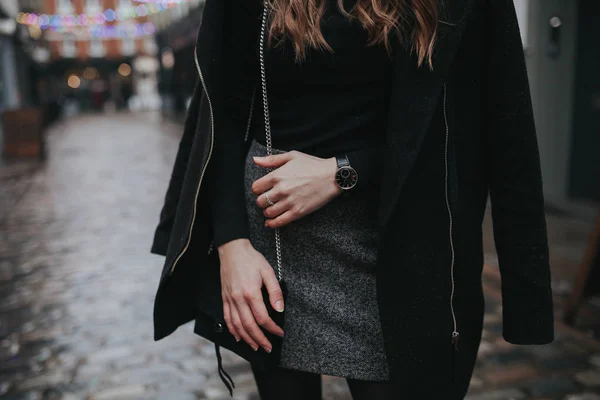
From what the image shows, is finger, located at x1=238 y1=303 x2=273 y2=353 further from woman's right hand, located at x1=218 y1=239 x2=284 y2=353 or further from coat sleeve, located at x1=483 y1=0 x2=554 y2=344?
coat sleeve, located at x1=483 y1=0 x2=554 y2=344

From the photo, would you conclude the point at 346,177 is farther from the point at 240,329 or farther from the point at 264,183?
the point at 240,329

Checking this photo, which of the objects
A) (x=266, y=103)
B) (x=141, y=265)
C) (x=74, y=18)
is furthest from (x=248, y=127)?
(x=74, y=18)

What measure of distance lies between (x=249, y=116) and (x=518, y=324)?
0.73 metres

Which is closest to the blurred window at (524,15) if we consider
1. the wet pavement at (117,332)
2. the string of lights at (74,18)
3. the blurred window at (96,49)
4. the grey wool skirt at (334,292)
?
the wet pavement at (117,332)

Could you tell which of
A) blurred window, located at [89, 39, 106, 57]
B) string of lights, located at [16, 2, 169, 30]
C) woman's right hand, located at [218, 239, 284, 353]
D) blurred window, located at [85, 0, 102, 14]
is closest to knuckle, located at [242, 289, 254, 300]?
woman's right hand, located at [218, 239, 284, 353]

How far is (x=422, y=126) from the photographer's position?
1.17 meters

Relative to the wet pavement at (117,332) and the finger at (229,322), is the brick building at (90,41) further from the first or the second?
the finger at (229,322)

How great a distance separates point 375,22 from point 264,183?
0.38 m

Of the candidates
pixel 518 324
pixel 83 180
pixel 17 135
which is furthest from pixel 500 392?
pixel 17 135

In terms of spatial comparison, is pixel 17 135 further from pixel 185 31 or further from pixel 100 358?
pixel 185 31

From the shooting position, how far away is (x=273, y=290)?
49.4 inches

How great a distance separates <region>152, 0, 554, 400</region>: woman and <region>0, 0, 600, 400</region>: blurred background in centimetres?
196

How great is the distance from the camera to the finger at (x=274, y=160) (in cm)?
125

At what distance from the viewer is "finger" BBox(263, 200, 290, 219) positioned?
48.7 inches
